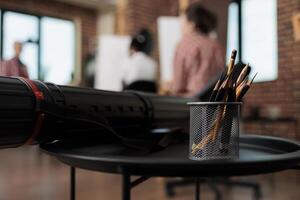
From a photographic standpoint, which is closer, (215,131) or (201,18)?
(215,131)

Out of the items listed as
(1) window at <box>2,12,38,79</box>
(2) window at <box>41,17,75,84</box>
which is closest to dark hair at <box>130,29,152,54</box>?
(2) window at <box>41,17,75,84</box>

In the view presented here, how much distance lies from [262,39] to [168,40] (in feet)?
3.86

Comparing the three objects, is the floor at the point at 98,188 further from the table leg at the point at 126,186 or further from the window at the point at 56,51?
the table leg at the point at 126,186

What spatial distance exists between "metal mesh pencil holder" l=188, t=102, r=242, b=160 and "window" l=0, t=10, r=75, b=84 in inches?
19.0

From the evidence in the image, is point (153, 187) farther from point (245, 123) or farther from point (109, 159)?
point (109, 159)

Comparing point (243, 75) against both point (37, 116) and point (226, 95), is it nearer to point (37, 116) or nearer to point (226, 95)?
point (226, 95)

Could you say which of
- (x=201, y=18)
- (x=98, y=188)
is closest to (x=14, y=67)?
(x=98, y=188)

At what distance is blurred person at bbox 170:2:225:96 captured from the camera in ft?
6.73

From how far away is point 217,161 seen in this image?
1.39ft

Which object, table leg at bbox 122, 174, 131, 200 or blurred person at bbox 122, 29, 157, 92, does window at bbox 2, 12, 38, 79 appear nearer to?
table leg at bbox 122, 174, 131, 200

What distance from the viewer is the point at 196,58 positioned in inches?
81.2

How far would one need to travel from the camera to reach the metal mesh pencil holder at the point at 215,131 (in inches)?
18.6

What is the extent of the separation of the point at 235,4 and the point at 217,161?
71.0 inches

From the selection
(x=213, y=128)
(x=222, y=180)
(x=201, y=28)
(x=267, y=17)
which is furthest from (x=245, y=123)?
(x=213, y=128)
